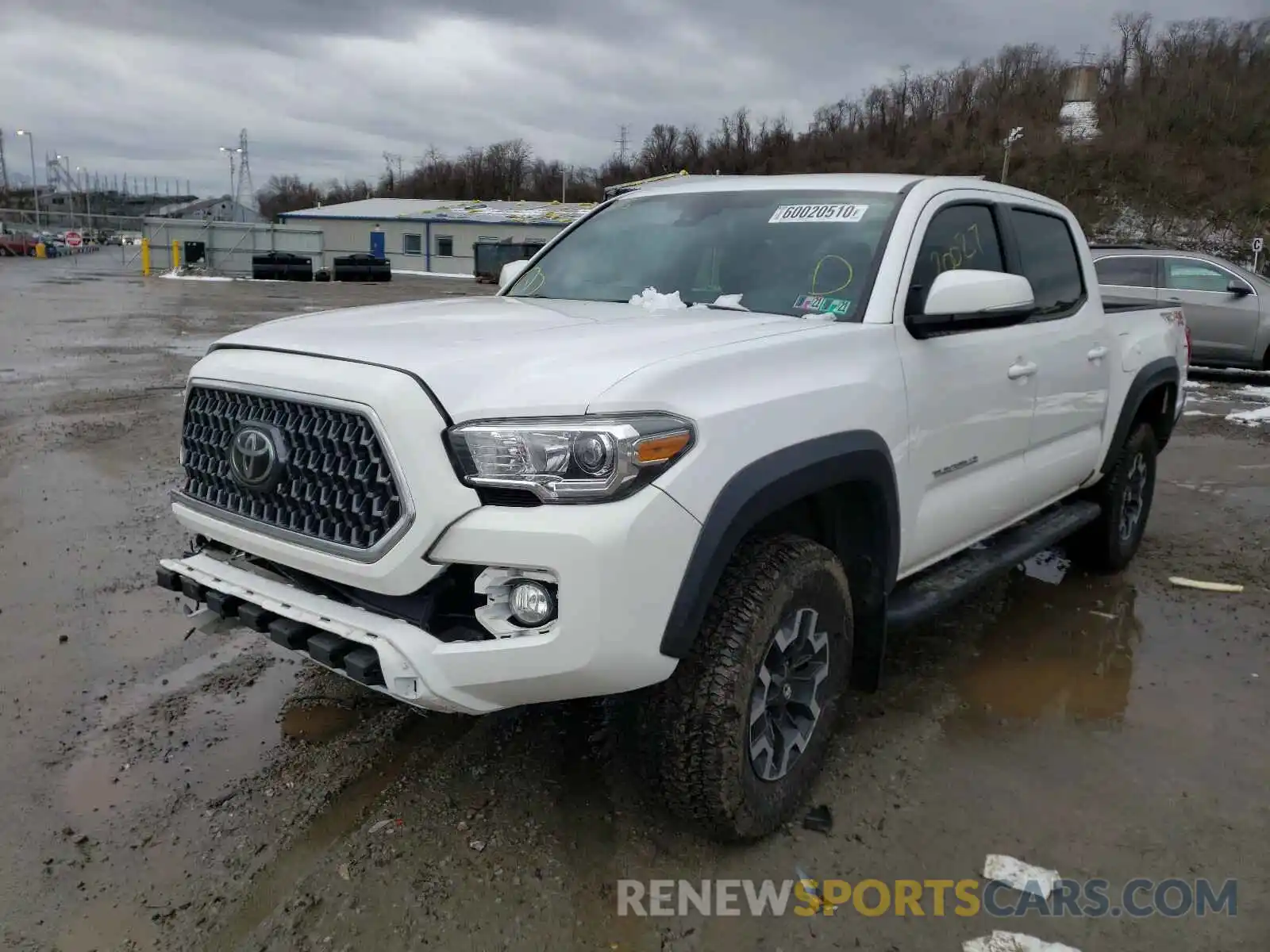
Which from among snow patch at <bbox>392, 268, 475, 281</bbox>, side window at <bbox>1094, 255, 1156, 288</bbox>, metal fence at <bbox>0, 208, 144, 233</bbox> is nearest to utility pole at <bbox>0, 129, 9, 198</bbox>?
metal fence at <bbox>0, 208, 144, 233</bbox>

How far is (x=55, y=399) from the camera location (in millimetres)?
9289

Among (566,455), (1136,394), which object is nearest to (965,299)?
(566,455)

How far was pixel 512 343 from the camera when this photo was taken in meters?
2.69

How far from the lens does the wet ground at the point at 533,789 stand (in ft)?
8.27

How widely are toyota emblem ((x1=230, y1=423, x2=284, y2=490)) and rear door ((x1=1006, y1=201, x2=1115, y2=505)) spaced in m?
2.94

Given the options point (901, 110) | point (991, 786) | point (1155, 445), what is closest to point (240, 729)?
point (991, 786)

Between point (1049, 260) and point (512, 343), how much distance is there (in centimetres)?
297

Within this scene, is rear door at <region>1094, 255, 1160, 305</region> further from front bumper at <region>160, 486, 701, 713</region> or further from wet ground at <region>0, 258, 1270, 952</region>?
front bumper at <region>160, 486, 701, 713</region>

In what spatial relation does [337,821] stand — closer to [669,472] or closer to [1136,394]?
[669,472]

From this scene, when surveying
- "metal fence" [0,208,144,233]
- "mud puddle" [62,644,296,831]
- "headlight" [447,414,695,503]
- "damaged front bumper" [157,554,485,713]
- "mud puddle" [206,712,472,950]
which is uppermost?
"metal fence" [0,208,144,233]

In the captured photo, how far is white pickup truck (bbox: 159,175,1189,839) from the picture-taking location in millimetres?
2295

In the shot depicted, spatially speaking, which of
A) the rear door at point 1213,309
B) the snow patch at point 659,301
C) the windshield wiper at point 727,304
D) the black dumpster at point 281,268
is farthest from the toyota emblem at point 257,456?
the black dumpster at point 281,268

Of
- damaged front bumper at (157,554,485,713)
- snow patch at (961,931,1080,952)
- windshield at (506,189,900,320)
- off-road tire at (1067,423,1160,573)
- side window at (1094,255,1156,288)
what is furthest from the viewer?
side window at (1094,255,1156,288)

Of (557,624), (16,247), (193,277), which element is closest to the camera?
(557,624)
